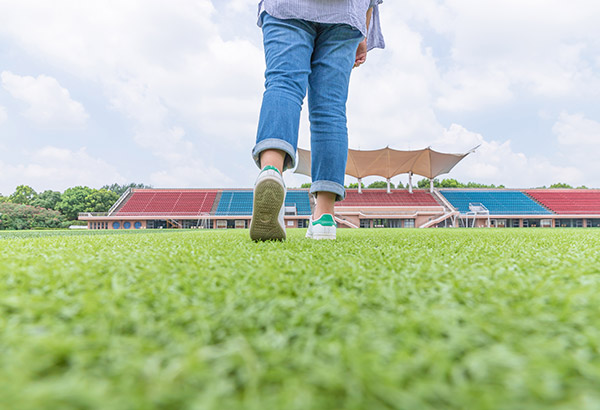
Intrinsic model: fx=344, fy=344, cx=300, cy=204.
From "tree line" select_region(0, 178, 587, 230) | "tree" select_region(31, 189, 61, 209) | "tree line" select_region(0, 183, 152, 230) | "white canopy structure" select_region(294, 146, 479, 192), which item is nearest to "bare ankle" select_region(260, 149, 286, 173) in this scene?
"white canopy structure" select_region(294, 146, 479, 192)

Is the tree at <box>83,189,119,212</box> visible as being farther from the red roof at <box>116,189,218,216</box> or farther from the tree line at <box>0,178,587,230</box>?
the red roof at <box>116,189,218,216</box>

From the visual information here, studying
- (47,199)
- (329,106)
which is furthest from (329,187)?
(47,199)

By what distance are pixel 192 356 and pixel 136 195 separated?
21.2 meters

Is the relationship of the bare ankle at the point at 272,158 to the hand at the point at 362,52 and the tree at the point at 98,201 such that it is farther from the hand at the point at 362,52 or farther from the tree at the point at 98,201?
the tree at the point at 98,201

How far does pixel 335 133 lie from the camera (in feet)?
4.07

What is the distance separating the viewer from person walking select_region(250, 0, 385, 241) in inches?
39.4

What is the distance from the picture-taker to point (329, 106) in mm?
1209

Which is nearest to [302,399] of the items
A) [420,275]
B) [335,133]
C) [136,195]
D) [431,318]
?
[431,318]

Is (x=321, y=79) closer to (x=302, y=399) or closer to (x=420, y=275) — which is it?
(x=420, y=275)

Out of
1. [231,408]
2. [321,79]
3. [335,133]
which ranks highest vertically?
[321,79]

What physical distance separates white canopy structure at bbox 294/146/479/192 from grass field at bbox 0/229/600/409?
53.7ft

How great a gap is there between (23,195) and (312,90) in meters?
30.9

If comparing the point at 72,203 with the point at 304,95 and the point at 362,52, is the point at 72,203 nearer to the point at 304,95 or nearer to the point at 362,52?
the point at 362,52

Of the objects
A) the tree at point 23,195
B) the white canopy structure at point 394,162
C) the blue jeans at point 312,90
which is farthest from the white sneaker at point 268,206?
the tree at point 23,195
